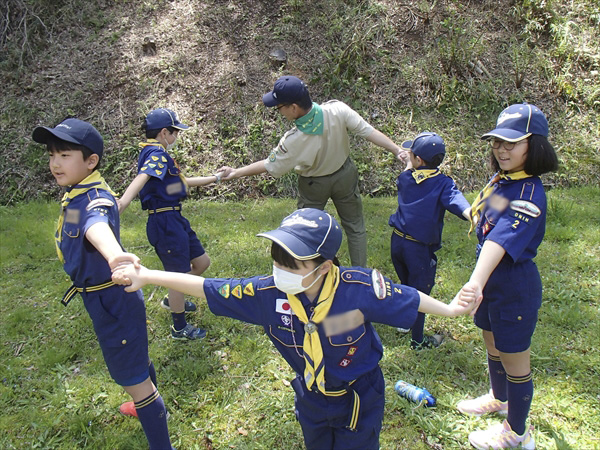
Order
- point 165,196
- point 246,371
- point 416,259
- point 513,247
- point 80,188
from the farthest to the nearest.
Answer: point 165,196
point 246,371
point 416,259
point 80,188
point 513,247

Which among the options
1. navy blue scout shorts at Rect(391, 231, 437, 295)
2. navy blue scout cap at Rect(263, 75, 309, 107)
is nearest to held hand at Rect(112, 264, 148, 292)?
navy blue scout shorts at Rect(391, 231, 437, 295)

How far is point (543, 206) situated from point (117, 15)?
9.98 m

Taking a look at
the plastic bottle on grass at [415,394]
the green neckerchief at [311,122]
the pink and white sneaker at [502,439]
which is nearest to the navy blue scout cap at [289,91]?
the green neckerchief at [311,122]

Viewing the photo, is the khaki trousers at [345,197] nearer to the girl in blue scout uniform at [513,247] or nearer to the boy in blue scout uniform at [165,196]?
the boy in blue scout uniform at [165,196]

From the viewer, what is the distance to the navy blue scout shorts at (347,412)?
2.21 m

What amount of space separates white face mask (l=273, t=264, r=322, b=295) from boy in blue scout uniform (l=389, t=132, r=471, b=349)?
165cm

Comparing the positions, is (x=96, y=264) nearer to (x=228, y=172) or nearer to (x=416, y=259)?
(x=228, y=172)

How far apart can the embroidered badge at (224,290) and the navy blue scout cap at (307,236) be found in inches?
16.5

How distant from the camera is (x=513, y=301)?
8.44 ft

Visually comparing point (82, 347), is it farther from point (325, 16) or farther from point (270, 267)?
point (325, 16)

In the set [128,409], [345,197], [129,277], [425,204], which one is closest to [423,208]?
[425,204]

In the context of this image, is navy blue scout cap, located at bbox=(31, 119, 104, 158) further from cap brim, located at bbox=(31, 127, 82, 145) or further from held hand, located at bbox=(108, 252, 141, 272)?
held hand, located at bbox=(108, 252, 141, 272)

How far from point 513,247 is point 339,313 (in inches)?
40.2

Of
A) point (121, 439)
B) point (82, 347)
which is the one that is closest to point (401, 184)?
point (121, 439)
